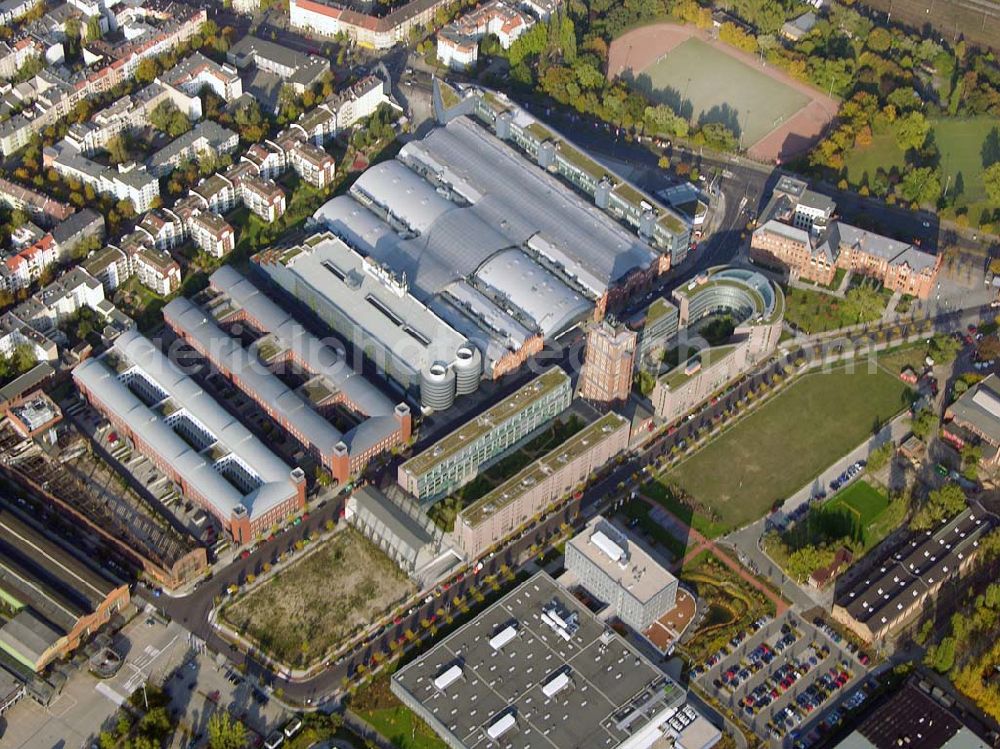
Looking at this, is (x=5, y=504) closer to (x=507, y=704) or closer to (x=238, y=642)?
(x=238, y=642)

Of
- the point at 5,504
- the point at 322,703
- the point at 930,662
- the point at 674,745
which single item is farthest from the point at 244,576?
the point at 930,662

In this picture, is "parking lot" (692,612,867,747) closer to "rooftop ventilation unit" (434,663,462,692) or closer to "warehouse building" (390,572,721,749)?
"warehouse building" (390,572,721,749)

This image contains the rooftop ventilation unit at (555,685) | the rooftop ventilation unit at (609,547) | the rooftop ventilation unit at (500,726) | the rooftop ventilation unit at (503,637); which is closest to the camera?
the rooftop ventilation unit at (500,726)

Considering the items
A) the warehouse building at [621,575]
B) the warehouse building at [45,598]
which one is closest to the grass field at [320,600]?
the warehouse building at [45,598]

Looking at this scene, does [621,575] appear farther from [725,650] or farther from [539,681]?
[539,681]

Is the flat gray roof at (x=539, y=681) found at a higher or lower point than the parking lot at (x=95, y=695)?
higher

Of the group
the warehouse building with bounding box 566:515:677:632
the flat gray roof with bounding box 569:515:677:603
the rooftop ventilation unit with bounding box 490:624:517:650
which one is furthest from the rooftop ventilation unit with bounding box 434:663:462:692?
the flat gray roof with bounding box 569:515:677:603

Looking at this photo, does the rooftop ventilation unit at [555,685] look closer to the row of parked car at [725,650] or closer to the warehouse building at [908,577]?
the row of parked car at [725,650]

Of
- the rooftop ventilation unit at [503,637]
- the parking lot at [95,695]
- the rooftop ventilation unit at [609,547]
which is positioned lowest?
the parking lot at [95,695]
